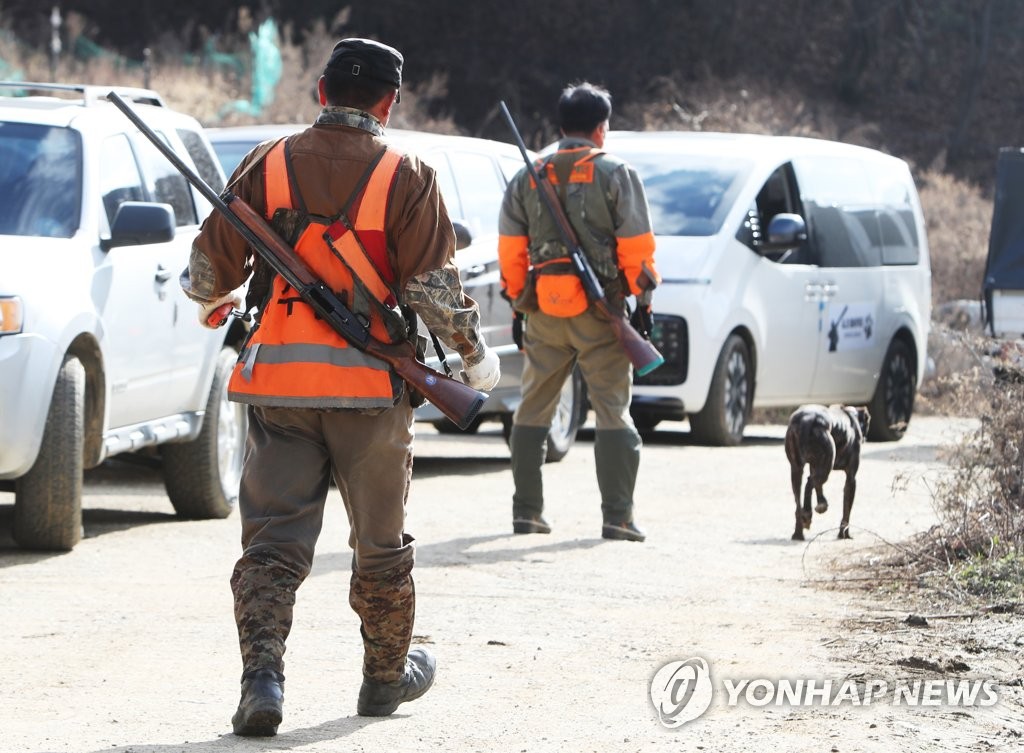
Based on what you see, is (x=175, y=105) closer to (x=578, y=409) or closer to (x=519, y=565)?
(x=578, y=409)

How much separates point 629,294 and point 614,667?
2.98 meters

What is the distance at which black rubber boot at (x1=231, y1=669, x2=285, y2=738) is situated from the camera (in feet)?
16.5

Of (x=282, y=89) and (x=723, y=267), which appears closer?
(x=723, y=267)

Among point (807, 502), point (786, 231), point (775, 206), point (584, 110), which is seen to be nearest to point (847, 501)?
point (807, 502)

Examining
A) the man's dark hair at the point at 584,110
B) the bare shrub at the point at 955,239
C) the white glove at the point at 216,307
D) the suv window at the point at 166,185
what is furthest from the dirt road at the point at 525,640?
the bare shrub at the point at 955,239

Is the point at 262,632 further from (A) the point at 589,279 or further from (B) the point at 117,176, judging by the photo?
(B) the point at 117,176

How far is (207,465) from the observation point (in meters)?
9.68

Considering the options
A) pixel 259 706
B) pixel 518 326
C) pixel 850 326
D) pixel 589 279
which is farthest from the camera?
pixel 850 326

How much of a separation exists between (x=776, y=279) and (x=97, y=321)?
21.6 ft

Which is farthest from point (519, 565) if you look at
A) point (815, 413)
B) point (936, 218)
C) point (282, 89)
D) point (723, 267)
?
point (282, 89)

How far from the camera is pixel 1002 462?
8.03 m

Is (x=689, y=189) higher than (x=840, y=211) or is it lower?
higher

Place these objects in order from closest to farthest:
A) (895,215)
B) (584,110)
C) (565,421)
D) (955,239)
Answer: (584,110)
(565,421)
(895,215)
(955,239)

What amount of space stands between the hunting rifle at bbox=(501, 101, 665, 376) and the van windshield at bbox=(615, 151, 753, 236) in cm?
460
